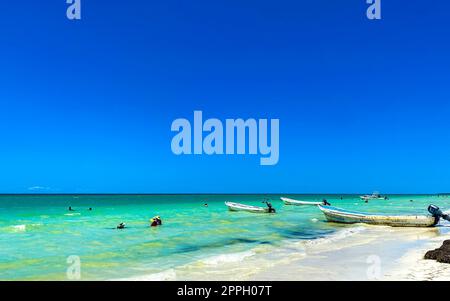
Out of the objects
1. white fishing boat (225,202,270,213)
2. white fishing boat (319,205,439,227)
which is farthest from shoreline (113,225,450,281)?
white fishing boat (225,202,270,213)

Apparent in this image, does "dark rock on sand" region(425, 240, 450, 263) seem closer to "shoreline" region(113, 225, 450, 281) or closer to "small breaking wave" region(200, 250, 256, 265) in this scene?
"shoreline" region(113, 225, 450, 281)

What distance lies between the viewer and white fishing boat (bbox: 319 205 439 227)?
26.9 metres

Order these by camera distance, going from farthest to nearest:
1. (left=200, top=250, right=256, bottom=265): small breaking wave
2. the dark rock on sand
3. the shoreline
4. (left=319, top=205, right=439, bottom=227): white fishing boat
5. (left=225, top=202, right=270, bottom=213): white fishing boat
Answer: (left=225, top=202, right=270, bottom=213): white fishing boat → (left=319, top=205, right=439, bottom=227): white fishing boat → (left=200, top=250, right=256, bottom=265): small breaking wave → the dark rock on sand → the shoreline

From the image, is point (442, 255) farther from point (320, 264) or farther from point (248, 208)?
point (248, 208)

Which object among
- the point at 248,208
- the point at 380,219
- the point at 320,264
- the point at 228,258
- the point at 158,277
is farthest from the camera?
the point at 248,208

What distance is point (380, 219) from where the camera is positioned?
94.9 feet

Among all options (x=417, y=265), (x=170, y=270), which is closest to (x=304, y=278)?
(x=417, y=265)

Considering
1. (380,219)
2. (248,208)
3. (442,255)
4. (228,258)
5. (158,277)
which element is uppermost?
(442,255)

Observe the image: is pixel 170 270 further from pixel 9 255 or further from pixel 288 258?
pixel 9 255

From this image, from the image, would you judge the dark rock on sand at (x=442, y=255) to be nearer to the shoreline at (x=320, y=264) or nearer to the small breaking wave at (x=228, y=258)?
the shoreline at (x=320, y=264)

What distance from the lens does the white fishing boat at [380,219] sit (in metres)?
26.9

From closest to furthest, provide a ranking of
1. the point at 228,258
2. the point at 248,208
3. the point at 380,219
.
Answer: the point at 228,258 < the point at 380,219 < the point at 248,208

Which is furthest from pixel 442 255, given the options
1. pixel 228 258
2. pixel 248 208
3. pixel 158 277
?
pixel 248 208

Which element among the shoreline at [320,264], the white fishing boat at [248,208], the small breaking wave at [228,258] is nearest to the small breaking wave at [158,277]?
the shoreline at [320,264]
